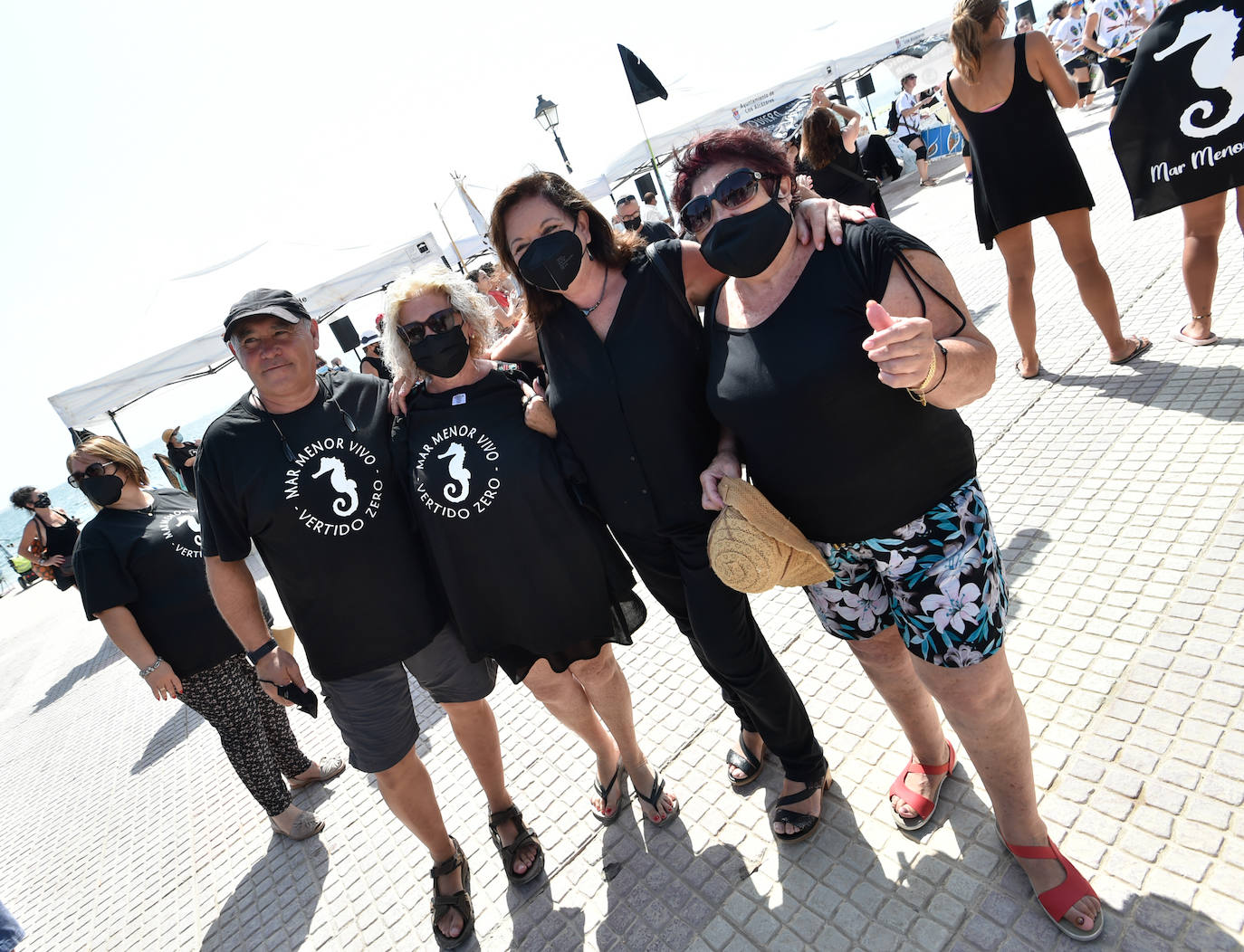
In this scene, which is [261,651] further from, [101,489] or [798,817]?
[798,817]

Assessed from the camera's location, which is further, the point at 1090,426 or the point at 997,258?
the point at 997,258

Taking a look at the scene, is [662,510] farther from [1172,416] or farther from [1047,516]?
[1172,416]

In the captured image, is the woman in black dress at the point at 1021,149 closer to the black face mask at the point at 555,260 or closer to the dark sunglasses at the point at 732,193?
the dark sunglasses at the point at 732,193

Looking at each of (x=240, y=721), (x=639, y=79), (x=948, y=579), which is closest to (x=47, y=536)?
(x=240, y=721)

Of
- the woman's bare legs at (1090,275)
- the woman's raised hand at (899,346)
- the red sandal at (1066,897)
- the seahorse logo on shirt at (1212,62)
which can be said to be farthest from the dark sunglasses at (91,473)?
the seahorse logo on shirt at (1212,62)

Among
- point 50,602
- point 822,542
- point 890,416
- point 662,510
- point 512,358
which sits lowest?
point 50,602

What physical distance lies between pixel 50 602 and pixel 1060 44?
75.4ft

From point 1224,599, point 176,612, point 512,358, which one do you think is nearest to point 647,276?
point 512,358

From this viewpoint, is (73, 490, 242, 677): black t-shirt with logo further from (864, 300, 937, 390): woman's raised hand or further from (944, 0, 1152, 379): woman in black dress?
(944, 0, 1152, 379): woman in black dress

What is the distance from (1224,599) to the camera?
2.26m

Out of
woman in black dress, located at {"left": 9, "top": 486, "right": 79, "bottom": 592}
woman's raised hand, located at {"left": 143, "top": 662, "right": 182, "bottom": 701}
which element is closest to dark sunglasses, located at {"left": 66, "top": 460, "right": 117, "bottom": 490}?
woman's raised hand, located at {"left": 143, "top": 662, "right": 182, "bottom": 701}

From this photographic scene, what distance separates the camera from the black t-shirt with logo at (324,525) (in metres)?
2.17

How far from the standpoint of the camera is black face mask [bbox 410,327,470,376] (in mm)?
2182

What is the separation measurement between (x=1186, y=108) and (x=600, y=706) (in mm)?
3924
